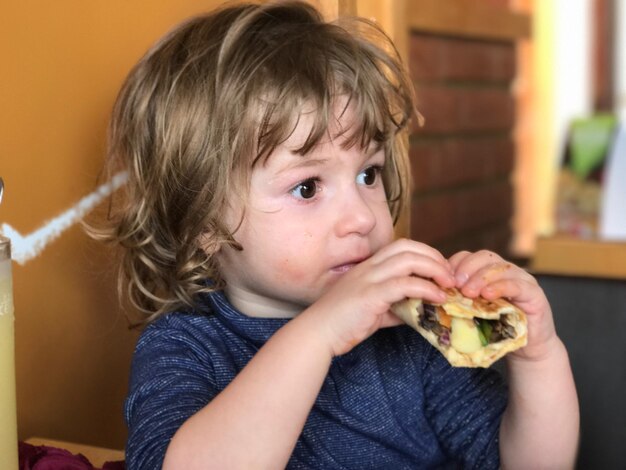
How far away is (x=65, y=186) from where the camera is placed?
1164mm

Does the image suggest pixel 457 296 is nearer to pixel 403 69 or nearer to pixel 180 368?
pixel 180 368


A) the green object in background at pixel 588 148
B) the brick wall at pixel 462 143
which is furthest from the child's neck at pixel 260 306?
the green object in background at pixel 588 148

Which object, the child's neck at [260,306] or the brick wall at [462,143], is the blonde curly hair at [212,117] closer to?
the child's neck at [260,306]

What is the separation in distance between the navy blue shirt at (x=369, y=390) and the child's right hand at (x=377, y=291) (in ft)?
0.58

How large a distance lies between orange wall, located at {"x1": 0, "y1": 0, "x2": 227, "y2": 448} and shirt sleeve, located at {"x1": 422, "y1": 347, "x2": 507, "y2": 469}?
42 centimetres

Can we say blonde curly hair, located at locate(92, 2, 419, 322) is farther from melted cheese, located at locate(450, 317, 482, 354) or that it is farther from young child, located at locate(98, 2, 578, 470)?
melted cheese, located at locate(450, 317, 482, 354)

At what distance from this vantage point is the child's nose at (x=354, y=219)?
3.44ft

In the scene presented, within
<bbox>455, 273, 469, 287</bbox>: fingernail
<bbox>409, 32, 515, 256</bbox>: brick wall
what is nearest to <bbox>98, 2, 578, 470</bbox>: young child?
<bbox>455, 273, 469, 287</bbox>: fingernail

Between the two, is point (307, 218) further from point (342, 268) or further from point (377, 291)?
point (377, 291)

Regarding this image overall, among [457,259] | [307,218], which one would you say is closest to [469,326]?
Result: [457,259]

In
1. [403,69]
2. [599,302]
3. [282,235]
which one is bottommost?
[599,302]

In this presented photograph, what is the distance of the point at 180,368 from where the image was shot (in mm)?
1026

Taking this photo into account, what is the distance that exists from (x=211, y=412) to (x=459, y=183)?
5.93 feet

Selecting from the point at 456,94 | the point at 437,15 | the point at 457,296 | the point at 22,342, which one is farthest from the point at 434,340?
the point at 456,94
